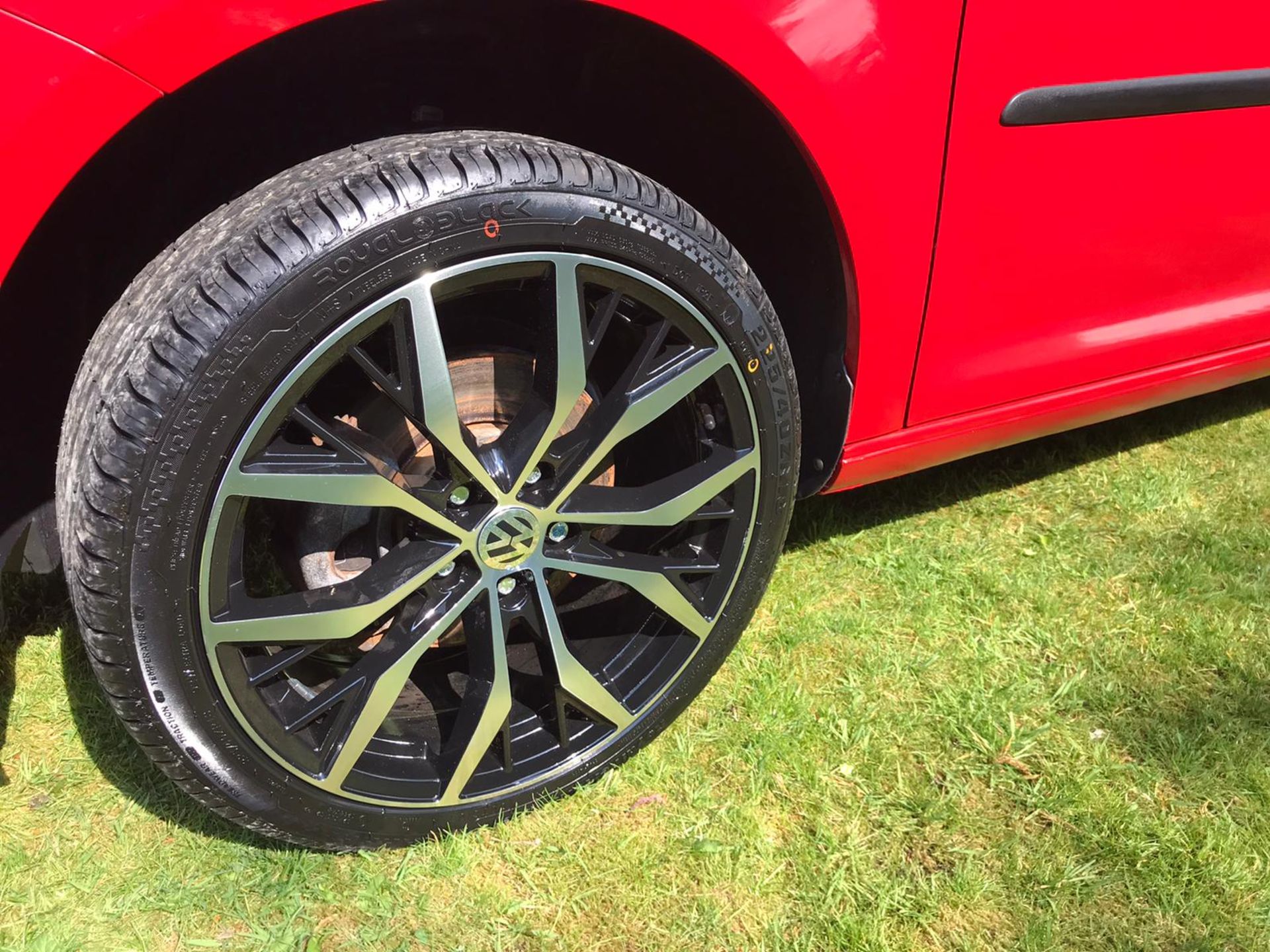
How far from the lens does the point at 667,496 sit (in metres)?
1.67

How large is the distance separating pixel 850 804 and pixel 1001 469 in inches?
48.9

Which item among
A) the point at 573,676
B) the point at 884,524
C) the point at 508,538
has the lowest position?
the point at 884,524

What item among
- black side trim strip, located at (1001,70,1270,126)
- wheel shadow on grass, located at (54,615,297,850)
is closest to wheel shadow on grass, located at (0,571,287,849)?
wheel shadow on grass, located at (54,615,297,850)

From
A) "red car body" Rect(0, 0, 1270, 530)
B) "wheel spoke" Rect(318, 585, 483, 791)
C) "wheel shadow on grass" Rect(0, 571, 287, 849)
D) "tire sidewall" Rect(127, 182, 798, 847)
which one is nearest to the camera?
"red car body" Rect(0, 0, 1270, 530)

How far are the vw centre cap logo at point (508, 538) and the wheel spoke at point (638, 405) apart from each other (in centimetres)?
6

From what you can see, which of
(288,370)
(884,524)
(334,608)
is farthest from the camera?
(884,524)

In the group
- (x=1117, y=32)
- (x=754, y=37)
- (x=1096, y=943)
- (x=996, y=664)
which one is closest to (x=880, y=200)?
(x=754, y=37)

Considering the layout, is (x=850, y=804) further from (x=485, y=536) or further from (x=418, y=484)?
(x=418, y=484)

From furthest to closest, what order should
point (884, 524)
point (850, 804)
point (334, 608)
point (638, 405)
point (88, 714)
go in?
point (884, 524) < point (88, 714) < point (850, 804) < point (638, 405) < point (334, 608)

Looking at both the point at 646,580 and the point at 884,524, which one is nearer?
the point at 646,580

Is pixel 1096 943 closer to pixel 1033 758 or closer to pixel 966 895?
pixel 966 895

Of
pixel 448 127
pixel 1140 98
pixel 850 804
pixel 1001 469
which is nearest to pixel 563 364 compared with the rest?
pixel 448 127

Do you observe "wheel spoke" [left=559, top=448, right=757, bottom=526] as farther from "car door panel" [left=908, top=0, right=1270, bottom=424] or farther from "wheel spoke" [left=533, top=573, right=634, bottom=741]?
"car door panel" [left=908, top=0, right=1270, bottom=424]

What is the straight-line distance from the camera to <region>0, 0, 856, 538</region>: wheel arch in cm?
163
